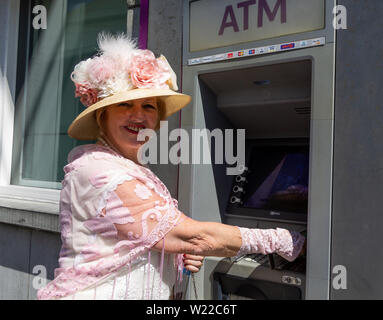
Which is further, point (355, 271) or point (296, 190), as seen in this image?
point (296, 190)

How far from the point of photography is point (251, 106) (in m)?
1.78

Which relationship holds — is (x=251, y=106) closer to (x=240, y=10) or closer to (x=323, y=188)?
(x=240, y=10)

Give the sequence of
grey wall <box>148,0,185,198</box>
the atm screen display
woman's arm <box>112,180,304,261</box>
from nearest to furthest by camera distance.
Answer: woman's arm <box>112,180,304,261</box>, the atm screen display, grey wall <box>148,0,185,198</box>

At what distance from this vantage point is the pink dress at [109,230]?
1.33 m

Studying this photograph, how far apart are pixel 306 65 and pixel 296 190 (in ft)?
2.02

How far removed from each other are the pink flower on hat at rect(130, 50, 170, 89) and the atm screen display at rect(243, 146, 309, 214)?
71 centimetres

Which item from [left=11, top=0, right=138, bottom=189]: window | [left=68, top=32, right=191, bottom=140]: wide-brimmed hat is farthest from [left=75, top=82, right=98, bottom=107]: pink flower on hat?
[left=11, top=0, right=138, bottom=189]: window

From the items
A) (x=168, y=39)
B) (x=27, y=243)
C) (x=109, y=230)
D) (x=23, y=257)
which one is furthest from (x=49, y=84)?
(x=109, y=230)

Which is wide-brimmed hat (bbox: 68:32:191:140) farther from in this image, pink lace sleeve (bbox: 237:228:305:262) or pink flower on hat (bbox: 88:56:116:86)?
pink lace sleeve (bbox: 237:228:305:262)

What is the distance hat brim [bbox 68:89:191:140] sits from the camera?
1.43 metres

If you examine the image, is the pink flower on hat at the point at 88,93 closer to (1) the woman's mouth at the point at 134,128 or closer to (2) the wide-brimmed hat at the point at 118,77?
(2) the wide-brimmed hat at the point at 118,77

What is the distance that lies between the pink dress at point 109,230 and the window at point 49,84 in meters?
2.00

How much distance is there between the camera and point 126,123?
154 cm
